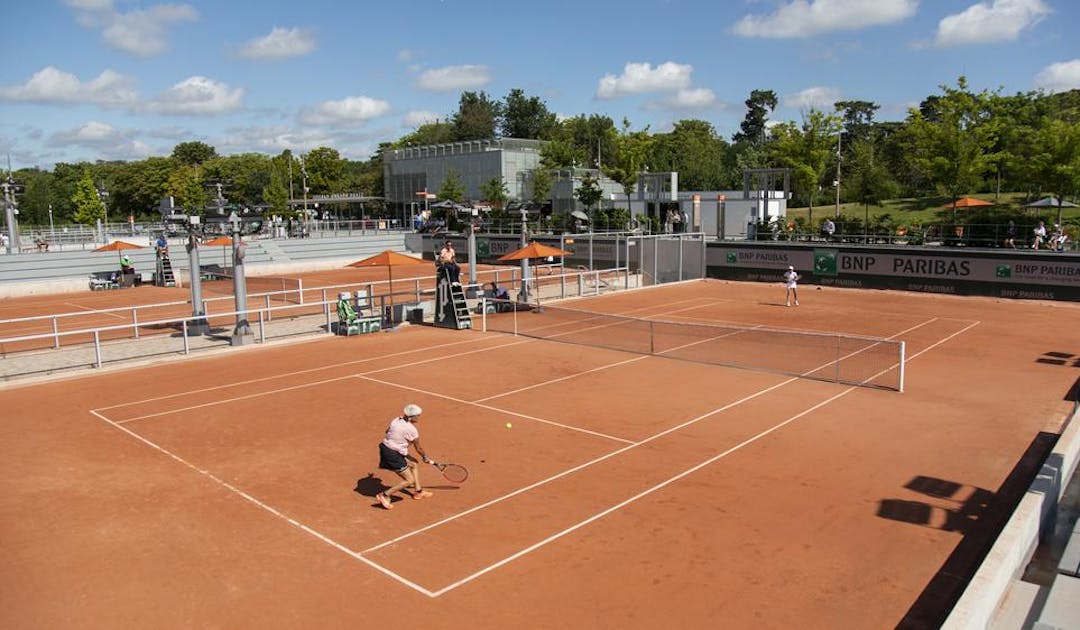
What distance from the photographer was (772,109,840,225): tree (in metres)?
51.8

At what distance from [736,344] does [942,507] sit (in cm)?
1159

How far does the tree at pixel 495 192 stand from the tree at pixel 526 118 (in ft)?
165

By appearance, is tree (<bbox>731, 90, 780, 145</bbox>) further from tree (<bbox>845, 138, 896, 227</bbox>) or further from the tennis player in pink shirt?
the tennis player in pink shirt

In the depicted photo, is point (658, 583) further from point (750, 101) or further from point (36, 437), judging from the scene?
point (750, 101)

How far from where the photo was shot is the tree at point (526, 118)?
5007 inches

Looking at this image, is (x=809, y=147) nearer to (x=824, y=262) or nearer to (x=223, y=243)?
(x=824, y=262)

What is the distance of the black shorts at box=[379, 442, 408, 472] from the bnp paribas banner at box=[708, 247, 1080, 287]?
106 ft

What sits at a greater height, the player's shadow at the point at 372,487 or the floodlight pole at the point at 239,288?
the floodlight pole at the point at 239,288

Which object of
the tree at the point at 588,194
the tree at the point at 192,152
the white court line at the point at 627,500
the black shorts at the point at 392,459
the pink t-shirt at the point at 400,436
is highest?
the tree at the point at 192,152

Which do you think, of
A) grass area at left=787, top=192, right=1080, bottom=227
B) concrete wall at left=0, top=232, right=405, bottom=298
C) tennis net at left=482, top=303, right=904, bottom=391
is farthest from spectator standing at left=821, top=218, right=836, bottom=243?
concrete wall at left=0, top=232, right=405, bottom=298

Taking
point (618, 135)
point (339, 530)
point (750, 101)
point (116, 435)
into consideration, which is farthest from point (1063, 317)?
point (750, 101)

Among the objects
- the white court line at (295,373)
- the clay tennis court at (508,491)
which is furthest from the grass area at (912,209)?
the clay tennis court at (508,491)

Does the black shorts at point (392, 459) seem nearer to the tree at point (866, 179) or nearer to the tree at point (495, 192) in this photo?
the tree at point (866, 179)

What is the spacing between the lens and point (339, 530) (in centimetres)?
1026
